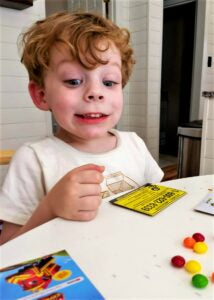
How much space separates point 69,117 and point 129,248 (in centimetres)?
30

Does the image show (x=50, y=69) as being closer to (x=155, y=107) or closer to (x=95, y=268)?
(x=95, y=268)

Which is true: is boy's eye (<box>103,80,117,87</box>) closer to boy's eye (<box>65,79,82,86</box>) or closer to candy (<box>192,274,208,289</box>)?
boy's eye (<box>65,79,82,86</box>)

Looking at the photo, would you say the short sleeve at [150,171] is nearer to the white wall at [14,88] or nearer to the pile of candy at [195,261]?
the pile of candy at [195,261]

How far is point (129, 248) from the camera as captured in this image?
1.15 ft

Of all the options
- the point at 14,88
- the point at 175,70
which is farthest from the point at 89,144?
the point at 175,70

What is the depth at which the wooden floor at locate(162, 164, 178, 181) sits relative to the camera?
99.6 inches

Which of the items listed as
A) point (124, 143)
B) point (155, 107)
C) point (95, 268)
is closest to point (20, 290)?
point (95, 268)

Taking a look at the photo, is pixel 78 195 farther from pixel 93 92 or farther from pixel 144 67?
pixel 144 67

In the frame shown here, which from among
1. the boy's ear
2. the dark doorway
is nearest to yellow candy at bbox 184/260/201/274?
the boy's ear

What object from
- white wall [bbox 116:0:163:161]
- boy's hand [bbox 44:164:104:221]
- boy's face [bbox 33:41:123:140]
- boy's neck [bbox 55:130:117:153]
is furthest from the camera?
white wall [bbox 116:0:163:161]

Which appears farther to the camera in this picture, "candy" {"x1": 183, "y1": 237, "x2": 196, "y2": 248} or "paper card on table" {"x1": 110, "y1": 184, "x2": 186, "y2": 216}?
"paper card on table" {"x1": 110, "y1": 184, "x2": 186, "y2": 216}

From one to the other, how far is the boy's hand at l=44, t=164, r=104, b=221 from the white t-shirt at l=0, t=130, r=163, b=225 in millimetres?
91

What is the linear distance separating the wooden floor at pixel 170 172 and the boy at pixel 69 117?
1911 mm

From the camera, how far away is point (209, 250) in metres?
0.35
